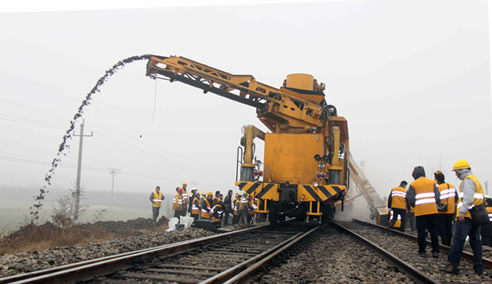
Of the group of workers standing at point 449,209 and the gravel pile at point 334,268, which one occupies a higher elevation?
the group of workers standing at point 449,209

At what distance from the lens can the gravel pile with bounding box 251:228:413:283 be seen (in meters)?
4.89

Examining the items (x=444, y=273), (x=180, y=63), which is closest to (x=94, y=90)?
(x=180, y=63)

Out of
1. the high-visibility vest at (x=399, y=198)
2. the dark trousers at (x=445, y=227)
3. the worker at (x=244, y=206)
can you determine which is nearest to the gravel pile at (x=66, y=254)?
the dark trousers at (x=445, y=227)

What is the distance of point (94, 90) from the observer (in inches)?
470

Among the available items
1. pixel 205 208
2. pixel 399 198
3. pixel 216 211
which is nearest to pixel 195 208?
pixel 205 208

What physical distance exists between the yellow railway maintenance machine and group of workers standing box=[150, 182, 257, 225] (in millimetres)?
2963

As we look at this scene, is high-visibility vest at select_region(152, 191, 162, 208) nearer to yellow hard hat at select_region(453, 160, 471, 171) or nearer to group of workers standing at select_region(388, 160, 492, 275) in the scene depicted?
group of workers standing at select_region(388, 160, 492, 275)

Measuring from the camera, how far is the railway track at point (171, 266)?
4.21m

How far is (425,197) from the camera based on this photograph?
7.09 metres

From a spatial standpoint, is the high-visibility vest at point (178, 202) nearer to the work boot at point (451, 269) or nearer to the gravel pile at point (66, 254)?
the gravel pile at point (66, 254)

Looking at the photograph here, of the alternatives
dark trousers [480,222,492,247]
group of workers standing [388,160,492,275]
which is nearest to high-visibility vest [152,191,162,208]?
group of workers standing [388,160,492,275]

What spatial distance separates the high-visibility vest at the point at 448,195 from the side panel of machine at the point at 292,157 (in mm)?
3660

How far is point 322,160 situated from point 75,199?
448 inches

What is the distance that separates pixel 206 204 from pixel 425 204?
26.5 ft
